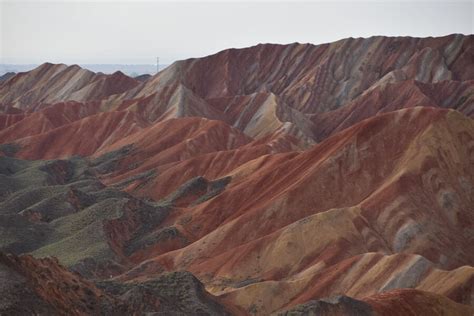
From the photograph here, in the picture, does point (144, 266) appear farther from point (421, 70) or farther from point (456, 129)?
point (421, 70)

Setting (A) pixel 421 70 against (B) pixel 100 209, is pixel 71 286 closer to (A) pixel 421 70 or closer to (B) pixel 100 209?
(B) pixel 100 209

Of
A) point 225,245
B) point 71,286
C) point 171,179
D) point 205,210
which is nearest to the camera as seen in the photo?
point 71,286

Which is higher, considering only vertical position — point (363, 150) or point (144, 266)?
point (363, 150)

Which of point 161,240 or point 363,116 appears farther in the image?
point 363,116

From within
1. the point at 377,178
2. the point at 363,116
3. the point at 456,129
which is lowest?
the point at 363,116

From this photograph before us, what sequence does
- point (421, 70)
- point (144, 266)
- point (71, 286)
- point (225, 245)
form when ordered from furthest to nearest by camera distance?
point (421, 70) < point (225, 245) < point (144, 266) < point (71, 286)

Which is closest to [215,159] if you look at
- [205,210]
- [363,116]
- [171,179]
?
[171,179]
